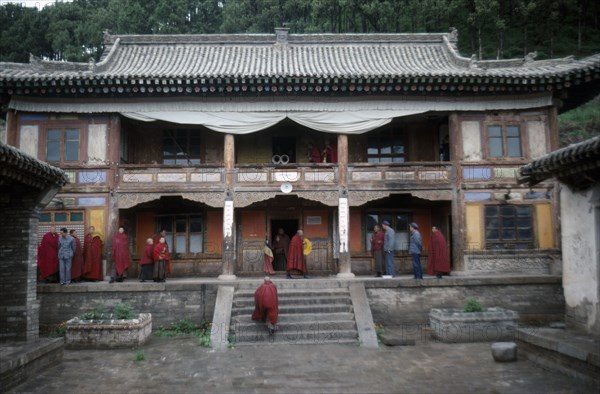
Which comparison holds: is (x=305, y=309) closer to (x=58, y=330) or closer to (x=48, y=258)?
(x=58, y=330)

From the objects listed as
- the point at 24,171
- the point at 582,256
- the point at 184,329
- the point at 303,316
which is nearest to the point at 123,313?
the point at 184,329

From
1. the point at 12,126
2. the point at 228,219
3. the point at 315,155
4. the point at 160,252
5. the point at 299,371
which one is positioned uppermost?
the point at 12,126

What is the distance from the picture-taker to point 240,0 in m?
36.3

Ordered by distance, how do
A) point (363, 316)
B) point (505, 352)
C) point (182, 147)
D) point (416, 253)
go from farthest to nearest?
point (182, 147)
point (416, 253)
point (363, 316)
point (505, 352)

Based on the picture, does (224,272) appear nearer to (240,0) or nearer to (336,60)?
(336,60)

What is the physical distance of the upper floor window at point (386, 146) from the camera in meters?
16.6

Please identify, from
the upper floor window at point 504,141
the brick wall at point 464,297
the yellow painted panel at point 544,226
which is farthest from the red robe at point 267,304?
the yellow painted panel at point 544,226

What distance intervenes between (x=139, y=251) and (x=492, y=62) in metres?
13.9

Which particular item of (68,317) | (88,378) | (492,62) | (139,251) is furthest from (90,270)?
(492,62)

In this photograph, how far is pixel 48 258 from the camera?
12680mm

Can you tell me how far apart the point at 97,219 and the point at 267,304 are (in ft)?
21.5

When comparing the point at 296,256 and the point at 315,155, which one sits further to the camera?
the point at 315,155

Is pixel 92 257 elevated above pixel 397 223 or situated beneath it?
situated beneath

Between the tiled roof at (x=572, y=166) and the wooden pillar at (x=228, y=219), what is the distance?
26.7 feet
